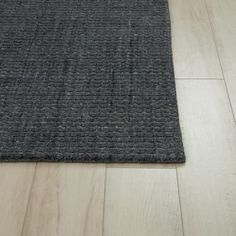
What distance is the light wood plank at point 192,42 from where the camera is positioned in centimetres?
116

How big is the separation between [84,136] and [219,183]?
0.39 meters

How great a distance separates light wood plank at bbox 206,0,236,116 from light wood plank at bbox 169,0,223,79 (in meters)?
0.02

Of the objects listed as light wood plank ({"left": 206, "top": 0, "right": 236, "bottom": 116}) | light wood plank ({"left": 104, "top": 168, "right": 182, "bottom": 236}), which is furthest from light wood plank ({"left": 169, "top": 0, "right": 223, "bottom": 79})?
light wood plank ({"left": 104, "top": 168, "right": 182, "bottom": 236})

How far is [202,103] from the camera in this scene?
1.06 m

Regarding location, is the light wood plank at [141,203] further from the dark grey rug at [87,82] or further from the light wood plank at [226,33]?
the light wood plank at [226,33]

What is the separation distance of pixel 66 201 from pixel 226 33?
2.79 ft

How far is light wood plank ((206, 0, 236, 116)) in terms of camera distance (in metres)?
1.13

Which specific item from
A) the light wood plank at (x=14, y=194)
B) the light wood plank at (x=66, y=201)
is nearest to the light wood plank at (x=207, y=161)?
the light wood plank at (x=66, y=201)

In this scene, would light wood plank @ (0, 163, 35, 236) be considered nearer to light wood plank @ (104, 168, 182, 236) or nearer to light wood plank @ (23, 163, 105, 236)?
light wood plank @ (23, 163, 105, 236)

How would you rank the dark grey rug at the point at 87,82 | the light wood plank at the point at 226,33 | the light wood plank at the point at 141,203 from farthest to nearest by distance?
the light wood plank at the point at 226,33 → the dark grey rug at the point at 87,82 → the light wood plank at the point at 141,203

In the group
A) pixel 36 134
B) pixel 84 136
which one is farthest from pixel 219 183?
pixel 36 134

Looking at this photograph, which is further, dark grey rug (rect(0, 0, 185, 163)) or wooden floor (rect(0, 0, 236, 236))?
dark grey rug (rect(0, 0, 185, 163))

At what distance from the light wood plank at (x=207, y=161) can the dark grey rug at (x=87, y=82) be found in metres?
0.04

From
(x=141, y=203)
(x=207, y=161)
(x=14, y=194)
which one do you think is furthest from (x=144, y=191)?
(x=14, y=194)
